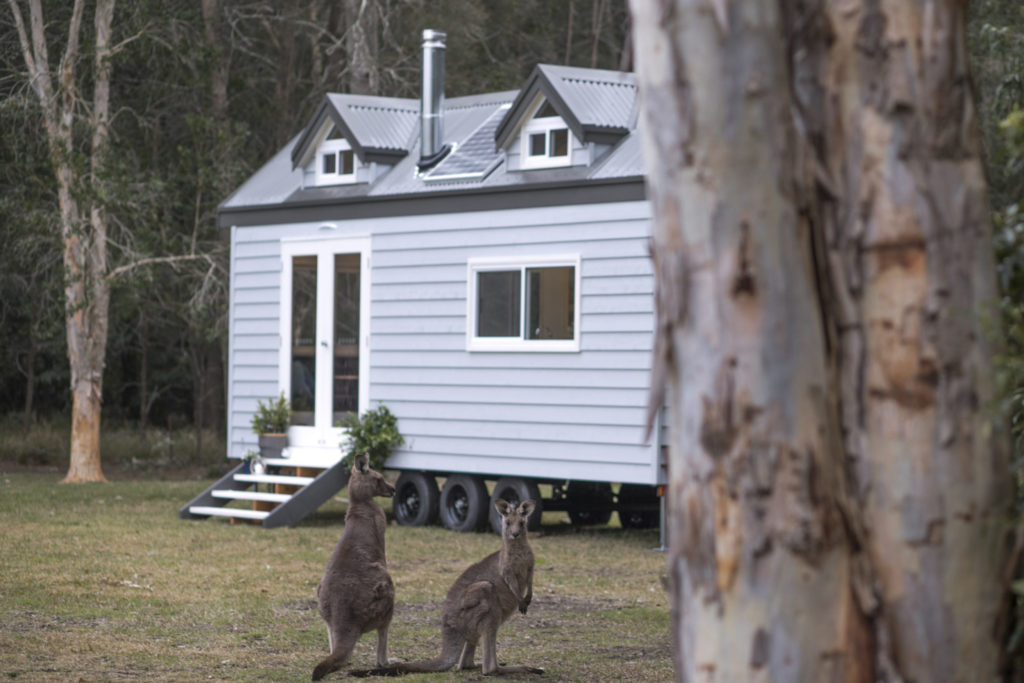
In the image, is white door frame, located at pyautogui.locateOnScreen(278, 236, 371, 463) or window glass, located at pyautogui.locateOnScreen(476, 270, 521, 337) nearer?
window glass, located at pyautogui.locateOnScreen(476, 270, 521, 337)

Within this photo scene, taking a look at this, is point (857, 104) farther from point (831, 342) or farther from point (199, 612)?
point (199, 612)

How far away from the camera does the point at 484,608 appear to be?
6.98 metres

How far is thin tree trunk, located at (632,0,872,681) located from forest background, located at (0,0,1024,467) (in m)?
10.6

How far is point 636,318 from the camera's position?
520 inches

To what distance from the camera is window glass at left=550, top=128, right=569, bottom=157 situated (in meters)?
14.1

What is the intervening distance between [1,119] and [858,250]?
1837cm

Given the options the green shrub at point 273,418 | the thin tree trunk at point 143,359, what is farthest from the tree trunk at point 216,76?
the green shrub at point 273,418

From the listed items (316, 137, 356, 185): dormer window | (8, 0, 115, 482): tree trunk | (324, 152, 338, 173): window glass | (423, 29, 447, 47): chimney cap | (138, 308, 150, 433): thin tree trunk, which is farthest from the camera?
(138, 308, 150, 433): thin tree trunk

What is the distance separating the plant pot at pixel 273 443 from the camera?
52.9ft

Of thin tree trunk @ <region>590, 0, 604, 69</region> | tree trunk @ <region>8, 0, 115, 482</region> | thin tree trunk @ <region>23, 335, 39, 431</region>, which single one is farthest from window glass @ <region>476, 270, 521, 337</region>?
thin tree trunk @ <region>23, 335, 39, 431</region>

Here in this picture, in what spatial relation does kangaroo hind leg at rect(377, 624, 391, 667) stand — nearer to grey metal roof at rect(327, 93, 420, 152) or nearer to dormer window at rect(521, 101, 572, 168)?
dormer window at rect(521, 101, 572, 168)

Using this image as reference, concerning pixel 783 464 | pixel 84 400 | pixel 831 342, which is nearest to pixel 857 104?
pixel 831 342

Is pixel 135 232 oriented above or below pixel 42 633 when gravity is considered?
above

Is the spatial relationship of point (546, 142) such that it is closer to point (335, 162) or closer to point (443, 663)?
point (335, 162)
